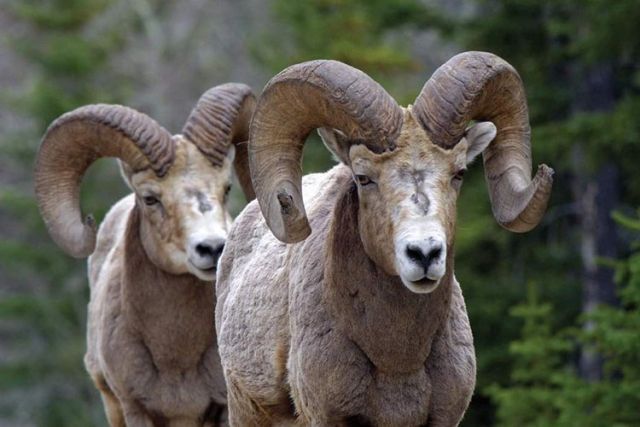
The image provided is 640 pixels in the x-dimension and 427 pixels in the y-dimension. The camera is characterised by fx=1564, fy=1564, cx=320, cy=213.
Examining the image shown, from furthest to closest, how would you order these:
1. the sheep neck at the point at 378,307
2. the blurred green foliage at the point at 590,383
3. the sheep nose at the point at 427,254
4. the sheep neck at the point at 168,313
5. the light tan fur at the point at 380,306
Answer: the blurred green foliage at the point at 590,383 → the sheep neck at the point at 168,313 → the sheep neck at the point at 378,307 → the light tan fur at the point at 380,306 → the sheep nose at the point at 427,254

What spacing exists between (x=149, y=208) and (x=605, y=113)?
984cm

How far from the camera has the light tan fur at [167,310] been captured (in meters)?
12.4

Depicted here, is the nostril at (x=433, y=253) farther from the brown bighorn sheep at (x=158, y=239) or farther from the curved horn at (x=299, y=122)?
the brown bighorn sheep at (x=158, y=239)

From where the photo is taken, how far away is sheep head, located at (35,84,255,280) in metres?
12.4

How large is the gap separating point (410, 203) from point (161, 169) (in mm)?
4557

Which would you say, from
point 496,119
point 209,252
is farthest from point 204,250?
point 496,119

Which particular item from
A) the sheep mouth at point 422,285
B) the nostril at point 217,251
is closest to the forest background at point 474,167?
the nostril at point 217,251

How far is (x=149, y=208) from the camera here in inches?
504

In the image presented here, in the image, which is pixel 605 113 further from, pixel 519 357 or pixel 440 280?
pixel 440 280

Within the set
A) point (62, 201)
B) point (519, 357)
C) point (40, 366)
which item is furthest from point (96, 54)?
point (62, 201)

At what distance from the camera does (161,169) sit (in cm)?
1276

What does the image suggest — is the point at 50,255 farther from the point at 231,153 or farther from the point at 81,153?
the point at 231,153

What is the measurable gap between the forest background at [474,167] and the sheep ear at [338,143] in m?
4.93

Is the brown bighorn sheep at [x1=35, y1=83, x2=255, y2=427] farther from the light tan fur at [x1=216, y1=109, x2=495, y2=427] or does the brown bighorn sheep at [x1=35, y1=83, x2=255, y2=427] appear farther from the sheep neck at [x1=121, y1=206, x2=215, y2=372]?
the light tan fur at [x1=216, y1=109, x2=495, y2=427]
